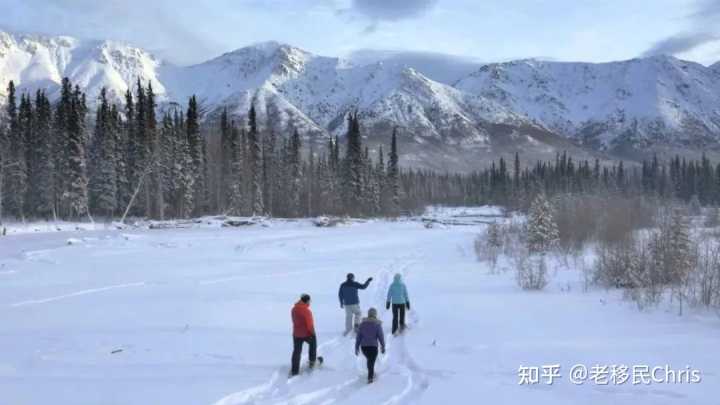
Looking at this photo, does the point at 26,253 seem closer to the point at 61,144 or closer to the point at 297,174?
the point at 61,144

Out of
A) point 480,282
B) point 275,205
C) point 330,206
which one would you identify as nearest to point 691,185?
point 330,206

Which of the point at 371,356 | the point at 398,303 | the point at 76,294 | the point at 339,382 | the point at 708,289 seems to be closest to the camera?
the point at 339,382

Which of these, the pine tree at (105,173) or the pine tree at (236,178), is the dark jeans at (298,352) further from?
the pine tree at (236,178)

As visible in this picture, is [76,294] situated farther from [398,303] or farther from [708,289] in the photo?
[708,289]

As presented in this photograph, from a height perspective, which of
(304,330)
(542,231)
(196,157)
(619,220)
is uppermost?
(196,157)

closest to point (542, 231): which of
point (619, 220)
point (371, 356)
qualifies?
point (619, 220)

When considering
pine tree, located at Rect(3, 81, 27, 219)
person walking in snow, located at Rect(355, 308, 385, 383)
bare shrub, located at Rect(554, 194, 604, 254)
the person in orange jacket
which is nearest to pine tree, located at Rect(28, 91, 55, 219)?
pine tree, located at Rect(3, 81, 27, 219)

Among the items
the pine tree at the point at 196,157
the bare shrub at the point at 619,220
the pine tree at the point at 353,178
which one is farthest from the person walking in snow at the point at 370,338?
the pine tree at the point at 353,178

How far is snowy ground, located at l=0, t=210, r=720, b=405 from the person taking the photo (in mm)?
8961

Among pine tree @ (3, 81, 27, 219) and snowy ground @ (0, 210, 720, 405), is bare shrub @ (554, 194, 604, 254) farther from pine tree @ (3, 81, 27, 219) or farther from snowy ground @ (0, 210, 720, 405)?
pine tree @ (3, 81, 27, 219)

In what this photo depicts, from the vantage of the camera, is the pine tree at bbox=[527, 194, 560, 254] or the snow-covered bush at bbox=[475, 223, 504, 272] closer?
the snow-covered bush at bbox=[475, 223, 504, 272]

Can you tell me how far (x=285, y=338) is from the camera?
1352cm

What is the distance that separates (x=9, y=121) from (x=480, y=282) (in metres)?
57.7

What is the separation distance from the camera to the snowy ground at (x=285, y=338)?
8.96m
